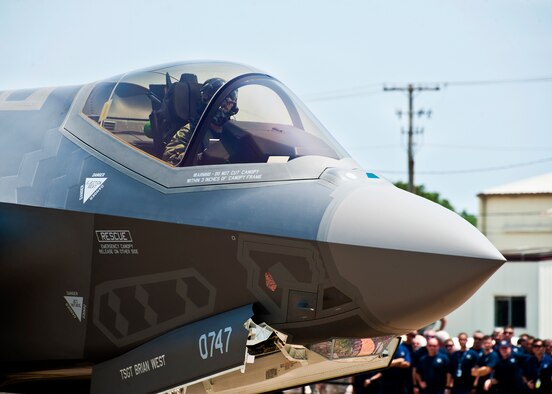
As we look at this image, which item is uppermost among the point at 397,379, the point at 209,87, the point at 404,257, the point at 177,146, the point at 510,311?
the point at 209,87

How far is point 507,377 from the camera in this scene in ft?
55.3

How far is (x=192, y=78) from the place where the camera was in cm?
845

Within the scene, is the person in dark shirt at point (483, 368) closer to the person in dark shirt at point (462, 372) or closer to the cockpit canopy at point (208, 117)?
the person in dark shirt at point (462, 372)

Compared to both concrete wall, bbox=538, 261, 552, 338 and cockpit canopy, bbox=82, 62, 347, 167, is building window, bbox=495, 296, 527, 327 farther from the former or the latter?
cockpit canopy, bbox=82, 62, 347, 167

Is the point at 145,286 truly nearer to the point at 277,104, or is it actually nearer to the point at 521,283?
the point at 277,104

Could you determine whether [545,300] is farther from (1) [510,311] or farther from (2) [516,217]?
(2) [516,217]

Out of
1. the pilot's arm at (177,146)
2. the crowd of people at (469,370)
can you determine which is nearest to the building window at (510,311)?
the crowd of people at (469,370)

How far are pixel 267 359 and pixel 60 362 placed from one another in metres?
2.10

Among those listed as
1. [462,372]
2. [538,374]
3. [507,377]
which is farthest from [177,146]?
[538,374]

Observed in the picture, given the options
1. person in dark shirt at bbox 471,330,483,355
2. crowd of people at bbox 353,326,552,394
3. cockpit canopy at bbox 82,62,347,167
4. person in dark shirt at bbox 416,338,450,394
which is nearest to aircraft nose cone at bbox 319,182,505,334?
cockpit canopy at bbox 82,62,347,167

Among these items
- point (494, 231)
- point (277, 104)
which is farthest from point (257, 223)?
point (494, 231)

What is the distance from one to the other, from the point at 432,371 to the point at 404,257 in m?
10.6

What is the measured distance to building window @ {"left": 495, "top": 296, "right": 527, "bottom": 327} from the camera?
108 ft

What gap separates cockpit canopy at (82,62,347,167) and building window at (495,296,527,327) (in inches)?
1020
